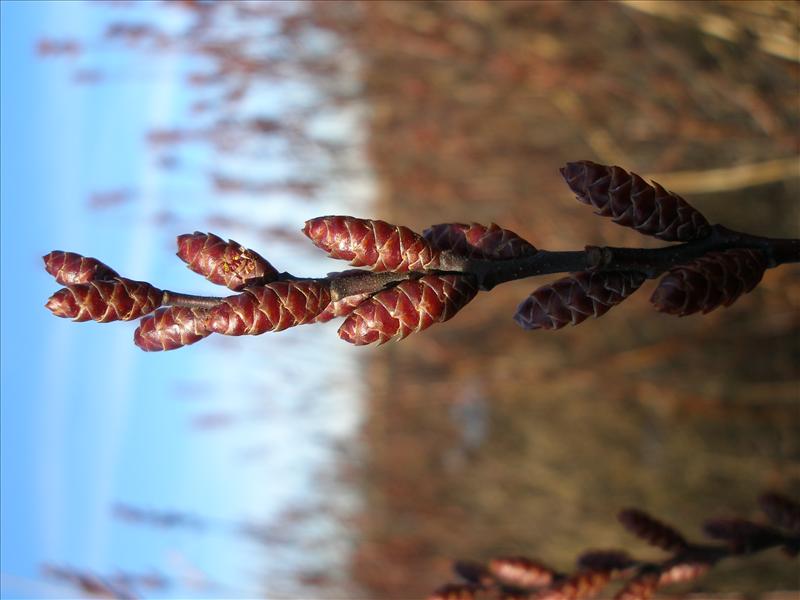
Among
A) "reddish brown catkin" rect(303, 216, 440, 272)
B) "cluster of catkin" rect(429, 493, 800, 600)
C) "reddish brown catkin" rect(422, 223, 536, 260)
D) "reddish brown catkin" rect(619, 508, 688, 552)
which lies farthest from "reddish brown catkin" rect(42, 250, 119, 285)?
"reddish brown catkin" rect(619, 508, 688, 552)

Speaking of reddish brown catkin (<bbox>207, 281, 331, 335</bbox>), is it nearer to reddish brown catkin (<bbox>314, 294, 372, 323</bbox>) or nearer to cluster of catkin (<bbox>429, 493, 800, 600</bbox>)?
reddish brown catkin (<bbox>314, 294, 372, 323</bbox>)

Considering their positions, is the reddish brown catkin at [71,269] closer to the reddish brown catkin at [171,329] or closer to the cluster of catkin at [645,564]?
the reddish brown catkin at [171,329]

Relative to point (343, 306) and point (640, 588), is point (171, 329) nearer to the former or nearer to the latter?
point (343, 306)

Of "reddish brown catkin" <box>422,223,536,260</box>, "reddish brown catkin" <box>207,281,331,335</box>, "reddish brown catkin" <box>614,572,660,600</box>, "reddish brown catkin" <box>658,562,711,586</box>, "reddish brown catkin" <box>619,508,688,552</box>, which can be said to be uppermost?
"reddish brown catkin" <box>422,223,536,260</box>

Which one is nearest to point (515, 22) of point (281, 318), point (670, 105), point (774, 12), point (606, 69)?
point (606, 69)

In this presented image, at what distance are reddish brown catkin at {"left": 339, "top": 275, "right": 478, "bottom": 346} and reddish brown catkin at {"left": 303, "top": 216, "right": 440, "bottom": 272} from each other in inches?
1.7

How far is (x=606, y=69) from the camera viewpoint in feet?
12.9

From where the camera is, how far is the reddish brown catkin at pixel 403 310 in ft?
3.42

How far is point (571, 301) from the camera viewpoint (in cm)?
111

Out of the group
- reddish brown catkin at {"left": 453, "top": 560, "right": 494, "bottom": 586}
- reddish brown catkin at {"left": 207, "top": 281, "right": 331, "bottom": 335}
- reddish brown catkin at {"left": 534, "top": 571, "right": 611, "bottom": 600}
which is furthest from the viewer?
reddish brown catkin at {"left": 453, "top": 560, "right": 494, "bottom": 586}

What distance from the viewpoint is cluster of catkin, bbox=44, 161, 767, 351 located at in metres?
1.04

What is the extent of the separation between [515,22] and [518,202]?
117 cm

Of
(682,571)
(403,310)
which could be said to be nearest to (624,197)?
(403,310)

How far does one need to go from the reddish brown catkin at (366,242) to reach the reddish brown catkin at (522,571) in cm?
96
